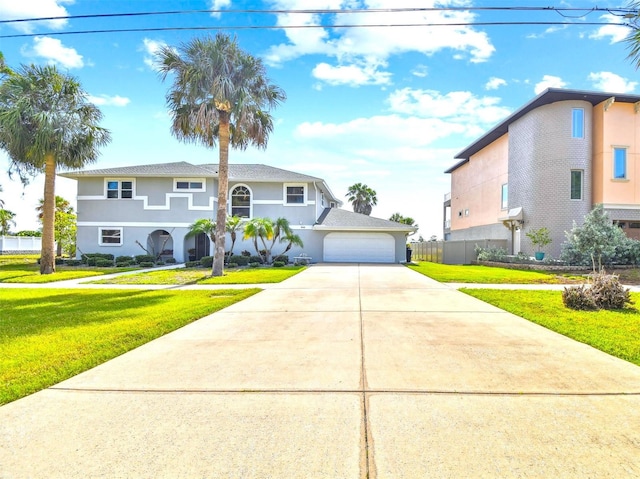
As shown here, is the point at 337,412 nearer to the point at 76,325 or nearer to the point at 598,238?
the point at 76,325

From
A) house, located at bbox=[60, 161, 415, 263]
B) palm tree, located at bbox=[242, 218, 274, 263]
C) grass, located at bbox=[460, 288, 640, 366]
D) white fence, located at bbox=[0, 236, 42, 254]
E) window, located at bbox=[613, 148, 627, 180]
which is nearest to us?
grass, located at bbox=[460, 288, 640, 366]

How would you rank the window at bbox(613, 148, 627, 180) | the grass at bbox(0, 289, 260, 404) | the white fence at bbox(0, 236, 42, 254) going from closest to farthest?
the grass at bbox(0, 289, 260, 404) < the window at bbox(613, 148, 627, 180) < the white fence at bbox(0, 236, 42, 254)

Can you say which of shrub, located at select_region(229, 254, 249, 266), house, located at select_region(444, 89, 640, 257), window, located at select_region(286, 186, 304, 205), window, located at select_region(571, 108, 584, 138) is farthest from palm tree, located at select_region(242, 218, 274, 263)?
window, located at select_region(571, 108, 584, 138)

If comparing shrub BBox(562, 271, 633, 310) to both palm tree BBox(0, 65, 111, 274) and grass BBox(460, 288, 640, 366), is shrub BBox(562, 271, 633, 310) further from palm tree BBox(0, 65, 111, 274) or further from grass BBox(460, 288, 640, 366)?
palm tree BBox(0, 65, 111, 274)

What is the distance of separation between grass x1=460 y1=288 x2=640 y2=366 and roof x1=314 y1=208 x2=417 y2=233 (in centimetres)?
1494

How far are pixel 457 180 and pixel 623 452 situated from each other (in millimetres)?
36535

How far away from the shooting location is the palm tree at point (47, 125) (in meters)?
17.4

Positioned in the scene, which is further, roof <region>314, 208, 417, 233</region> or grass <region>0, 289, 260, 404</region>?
roof <region>314, 208, 417, 233</region>

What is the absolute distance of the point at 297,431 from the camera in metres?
3.06

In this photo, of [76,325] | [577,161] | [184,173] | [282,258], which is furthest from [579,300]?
[184,173]

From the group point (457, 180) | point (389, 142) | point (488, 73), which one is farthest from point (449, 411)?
point (457, 180)

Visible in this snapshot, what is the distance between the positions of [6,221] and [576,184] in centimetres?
5779

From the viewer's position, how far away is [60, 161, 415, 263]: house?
25297mm

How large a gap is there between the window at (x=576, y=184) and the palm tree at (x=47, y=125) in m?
25.5
